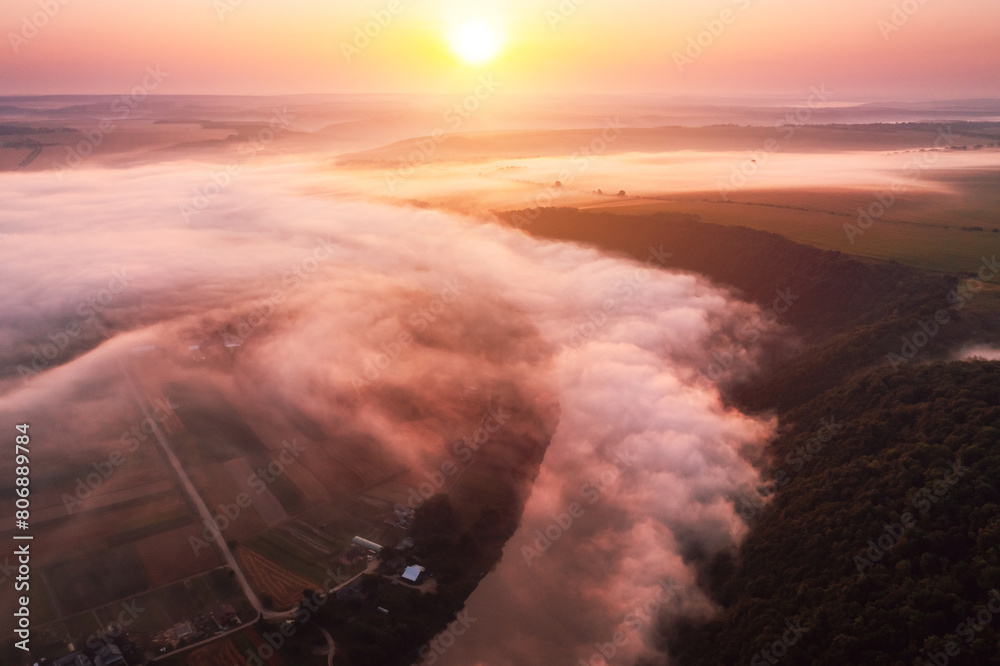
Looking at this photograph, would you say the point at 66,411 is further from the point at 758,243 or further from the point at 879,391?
the point at 758,243

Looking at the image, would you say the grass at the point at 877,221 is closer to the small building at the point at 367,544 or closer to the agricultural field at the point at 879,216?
the agricultural field at the point at 879,216

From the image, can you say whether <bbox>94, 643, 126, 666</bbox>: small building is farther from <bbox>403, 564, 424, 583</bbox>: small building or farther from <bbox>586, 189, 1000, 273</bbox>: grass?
Result: <bbox>586, 189, 1000, 273</bbox>: grass

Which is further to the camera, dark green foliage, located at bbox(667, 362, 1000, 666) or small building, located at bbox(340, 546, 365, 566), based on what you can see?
small building, located at bbox(340, 546, 365, 566)

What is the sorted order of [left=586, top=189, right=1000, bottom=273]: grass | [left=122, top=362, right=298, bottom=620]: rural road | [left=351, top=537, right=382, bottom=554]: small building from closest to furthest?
[left=122, top=362, right=298, bottom=620]: rural road
[left=351, top=537, right=382, bottom=554]: small building
[left=586, top=189, right=1000, bottom=273]: grass

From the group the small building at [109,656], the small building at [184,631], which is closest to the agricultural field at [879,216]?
the small building at [184,631]

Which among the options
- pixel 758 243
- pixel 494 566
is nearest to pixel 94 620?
pixel 494 566

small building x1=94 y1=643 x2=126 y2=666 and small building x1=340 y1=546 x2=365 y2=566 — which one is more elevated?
small building x1=340 y1=546 x2=365 y2=566

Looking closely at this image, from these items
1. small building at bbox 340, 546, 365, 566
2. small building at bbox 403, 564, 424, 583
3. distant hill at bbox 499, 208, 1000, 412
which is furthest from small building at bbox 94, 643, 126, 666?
distant hill at bbox 499, 208, 1000, 412
